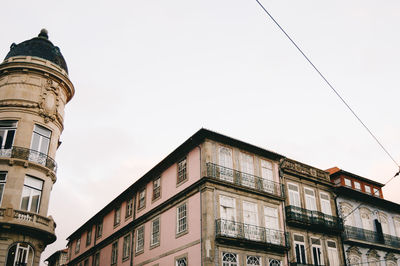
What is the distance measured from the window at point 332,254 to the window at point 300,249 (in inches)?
104

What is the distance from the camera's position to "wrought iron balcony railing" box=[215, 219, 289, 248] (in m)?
22.0

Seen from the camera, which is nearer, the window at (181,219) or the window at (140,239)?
the window at (181,219)

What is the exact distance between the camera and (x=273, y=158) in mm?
27453

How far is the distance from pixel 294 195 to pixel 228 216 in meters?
6.85

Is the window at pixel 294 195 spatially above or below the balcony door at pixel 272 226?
above

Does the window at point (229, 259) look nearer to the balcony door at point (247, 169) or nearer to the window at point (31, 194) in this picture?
the balcony door at point (247, 169)

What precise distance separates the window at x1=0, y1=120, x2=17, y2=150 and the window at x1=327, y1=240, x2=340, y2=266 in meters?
22.1

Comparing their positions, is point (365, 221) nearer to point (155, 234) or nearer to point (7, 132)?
point (155, 234)

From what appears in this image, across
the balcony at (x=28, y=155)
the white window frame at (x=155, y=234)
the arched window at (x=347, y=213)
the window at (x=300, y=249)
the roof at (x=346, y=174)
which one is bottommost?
the window at (x=300, y=249)

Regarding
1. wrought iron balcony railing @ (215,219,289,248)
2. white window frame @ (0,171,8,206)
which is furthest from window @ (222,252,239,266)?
white window frame @ (0,171,8,206)

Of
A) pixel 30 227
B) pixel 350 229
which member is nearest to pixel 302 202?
pixel 350 229

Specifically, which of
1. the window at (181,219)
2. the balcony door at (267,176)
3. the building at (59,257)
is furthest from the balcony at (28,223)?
the building at (59,257)

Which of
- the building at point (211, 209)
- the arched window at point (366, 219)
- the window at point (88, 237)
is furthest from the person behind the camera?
the window at point (88, 237)

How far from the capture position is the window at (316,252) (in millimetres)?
26195
